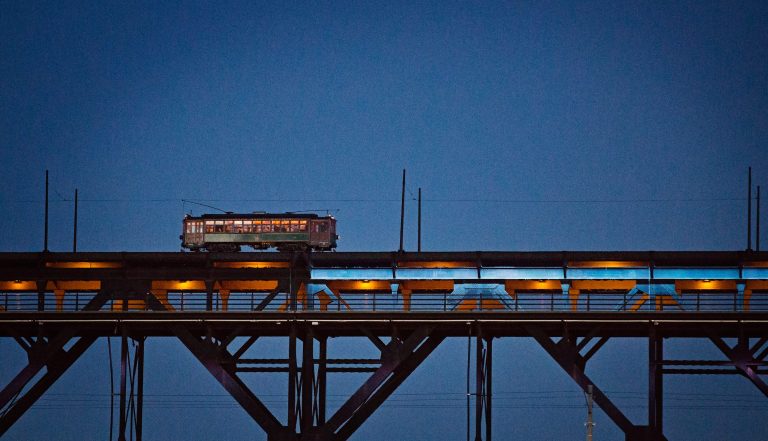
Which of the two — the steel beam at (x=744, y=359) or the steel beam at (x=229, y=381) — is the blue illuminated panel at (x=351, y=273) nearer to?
the steel beam at (x=229, y=381)

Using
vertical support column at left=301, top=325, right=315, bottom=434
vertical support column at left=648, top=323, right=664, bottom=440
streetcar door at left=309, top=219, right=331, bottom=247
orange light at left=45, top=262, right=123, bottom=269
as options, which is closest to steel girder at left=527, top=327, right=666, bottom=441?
vertical support column at left=648, top=323, right=664, bottom=440

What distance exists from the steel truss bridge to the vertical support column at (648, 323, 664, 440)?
0.23 feet

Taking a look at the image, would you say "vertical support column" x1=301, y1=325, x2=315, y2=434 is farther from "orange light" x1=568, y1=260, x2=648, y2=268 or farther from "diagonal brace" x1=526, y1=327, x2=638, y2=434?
"orange light" x1=568, y1=260, x2=648, y2=268

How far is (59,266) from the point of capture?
2862 inches

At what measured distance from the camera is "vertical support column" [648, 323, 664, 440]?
191ft

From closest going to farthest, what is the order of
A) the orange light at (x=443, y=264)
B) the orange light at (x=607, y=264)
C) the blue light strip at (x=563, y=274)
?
the blue light strip at (x=563, y=274), the orange light at (x=607, y=264), the orange light at (x=443, y=264)

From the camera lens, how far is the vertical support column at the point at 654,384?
58.1m

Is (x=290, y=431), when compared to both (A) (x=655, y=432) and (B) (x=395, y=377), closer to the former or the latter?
(B) (x=395, y=377)

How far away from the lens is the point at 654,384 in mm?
58719

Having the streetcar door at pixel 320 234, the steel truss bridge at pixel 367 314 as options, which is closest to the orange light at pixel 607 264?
the steel truss bridge at pixel 367 314

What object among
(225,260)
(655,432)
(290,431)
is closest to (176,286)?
(225,260)

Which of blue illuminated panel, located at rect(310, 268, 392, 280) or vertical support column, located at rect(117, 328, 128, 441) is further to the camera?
blue illuminated panel, located at rect(310, 268, 392, 280)

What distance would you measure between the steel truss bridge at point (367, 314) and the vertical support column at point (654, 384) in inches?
2.7

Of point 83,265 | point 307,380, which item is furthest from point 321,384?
point 83,265
